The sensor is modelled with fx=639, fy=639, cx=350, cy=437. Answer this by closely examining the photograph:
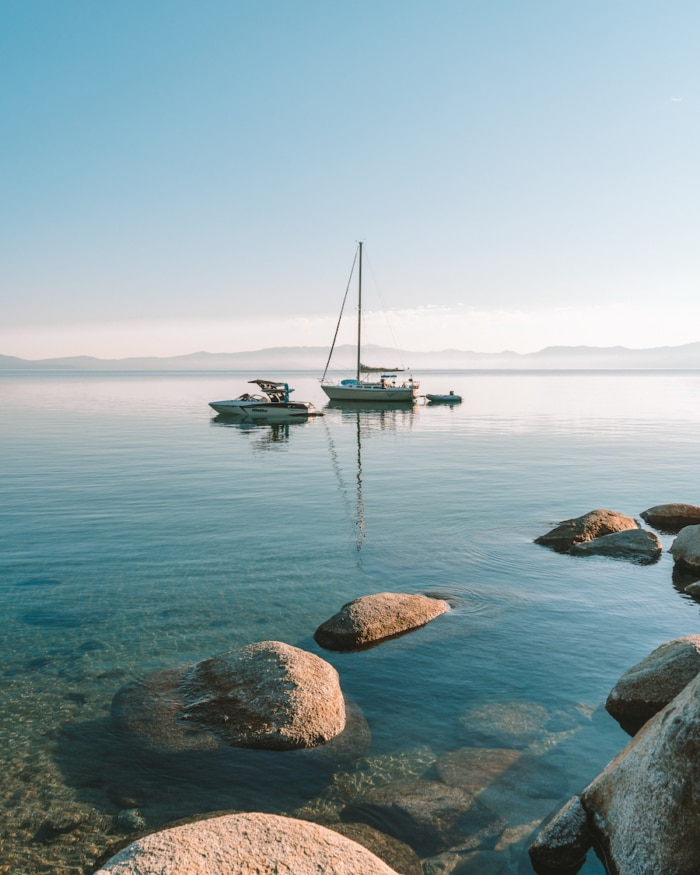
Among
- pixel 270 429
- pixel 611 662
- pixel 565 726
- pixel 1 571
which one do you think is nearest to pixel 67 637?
pixel 1 571

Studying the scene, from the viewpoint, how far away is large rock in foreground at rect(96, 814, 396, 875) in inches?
213

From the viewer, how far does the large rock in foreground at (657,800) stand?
5.75m

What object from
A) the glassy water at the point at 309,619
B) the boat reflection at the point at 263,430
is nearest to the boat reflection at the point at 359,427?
the glassy water at the point at 309,619

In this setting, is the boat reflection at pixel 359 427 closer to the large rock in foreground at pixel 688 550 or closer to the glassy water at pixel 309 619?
the glassy water at pixel 309 619

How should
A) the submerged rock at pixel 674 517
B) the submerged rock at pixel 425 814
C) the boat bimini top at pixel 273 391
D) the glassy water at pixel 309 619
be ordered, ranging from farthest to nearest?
the boat bimini top at pixel 273 391
the submerged rock at pixel 674 517
the glassy water at pixel 309 619
the submerged rock at pixel 425 814

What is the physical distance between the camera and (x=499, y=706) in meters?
10.1

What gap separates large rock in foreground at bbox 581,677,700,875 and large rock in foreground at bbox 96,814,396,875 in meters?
2.39

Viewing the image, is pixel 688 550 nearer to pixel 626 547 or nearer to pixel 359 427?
pixel 626 547

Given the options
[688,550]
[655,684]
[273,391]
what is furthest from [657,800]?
[273,391]

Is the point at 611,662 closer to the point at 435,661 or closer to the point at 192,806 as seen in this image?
the point at 435,661

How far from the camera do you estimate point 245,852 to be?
568 cm

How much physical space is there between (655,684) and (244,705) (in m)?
6.06

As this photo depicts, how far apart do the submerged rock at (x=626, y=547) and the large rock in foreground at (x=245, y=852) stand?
561 inches

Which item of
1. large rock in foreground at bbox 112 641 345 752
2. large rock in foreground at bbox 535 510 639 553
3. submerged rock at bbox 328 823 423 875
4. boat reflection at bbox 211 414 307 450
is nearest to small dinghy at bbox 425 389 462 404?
boat reflection at bbox 211 414 307 450
